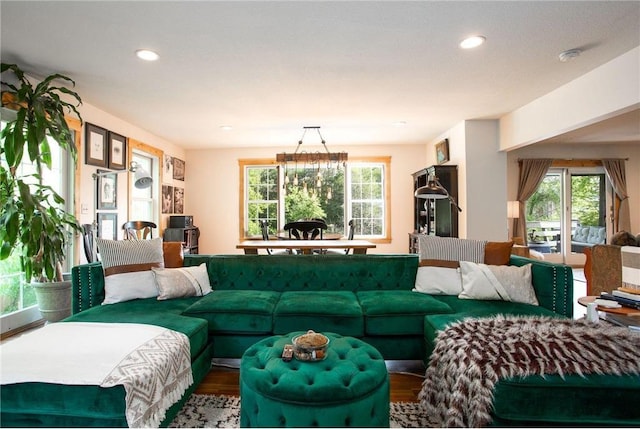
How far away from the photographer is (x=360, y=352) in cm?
165

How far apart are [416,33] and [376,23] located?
35 cm

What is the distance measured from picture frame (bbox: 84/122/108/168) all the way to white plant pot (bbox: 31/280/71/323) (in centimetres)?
164

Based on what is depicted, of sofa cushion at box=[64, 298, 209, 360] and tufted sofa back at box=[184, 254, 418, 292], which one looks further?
tufted sofa back at box=[184, 254, 418, 292]

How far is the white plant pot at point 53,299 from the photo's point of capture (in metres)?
3.21

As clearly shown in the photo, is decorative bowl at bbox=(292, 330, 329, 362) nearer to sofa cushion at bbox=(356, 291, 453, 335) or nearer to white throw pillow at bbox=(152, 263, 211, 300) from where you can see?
sofa cushion at bbox=(356, 291, 453, 335)

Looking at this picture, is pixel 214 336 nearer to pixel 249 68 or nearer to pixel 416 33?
pixel 249 68

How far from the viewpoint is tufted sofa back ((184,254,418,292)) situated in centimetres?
310

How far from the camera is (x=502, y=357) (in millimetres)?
1564

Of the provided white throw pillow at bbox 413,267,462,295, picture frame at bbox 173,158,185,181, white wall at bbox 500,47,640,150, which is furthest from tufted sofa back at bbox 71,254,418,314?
picture frame at bbox 173,158,185,181

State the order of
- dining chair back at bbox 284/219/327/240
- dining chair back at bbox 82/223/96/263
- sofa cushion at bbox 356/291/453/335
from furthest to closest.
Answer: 1. dining chair back at bbox 284/219/327/240
2. dining chair back at bbox 82/223/96/263
3. sofa cushion at bbox 356/291/453/335

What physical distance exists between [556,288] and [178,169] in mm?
6495

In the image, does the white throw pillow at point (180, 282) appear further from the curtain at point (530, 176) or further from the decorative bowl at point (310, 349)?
the curtain at point (530, 176)

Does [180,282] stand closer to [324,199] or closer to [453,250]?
[453,250]

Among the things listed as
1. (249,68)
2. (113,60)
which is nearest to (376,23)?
(249,68)
